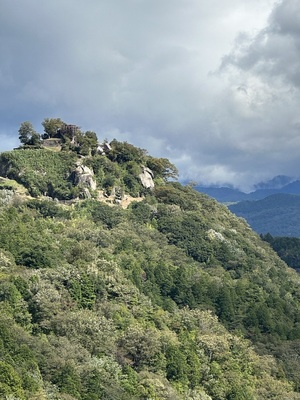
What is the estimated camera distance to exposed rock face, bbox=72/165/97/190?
105 m

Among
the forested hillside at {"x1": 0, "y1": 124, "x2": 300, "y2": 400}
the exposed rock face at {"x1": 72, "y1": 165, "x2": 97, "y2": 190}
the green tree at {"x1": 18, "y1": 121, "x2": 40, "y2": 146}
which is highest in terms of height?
the green tree at {"x1": 18, "y1": 121, "x2": 40, "y2": 146}

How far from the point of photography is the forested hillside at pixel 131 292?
52750 millimetres

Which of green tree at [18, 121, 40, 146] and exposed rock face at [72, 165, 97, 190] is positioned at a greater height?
green tree at [18, 121, 40, 146]

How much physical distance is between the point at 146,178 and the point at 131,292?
160ft

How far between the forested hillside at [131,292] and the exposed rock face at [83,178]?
85 cm

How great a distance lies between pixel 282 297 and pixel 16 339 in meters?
56.8

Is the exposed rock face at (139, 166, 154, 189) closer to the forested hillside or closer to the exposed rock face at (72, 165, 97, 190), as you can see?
the forested hillside

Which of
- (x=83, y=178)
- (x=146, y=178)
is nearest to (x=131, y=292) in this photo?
(x=83, y=178)

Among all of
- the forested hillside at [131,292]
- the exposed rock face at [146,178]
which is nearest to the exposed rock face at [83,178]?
the forested hillside at [131,292]

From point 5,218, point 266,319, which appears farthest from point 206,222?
point 5,218

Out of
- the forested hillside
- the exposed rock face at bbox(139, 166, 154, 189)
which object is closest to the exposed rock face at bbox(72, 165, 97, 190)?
the forested hillside

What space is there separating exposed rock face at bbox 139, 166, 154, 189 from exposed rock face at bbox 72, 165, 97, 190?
11.8m

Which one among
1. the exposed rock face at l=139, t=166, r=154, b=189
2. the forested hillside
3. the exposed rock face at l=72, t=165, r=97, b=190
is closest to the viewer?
the forested hillside

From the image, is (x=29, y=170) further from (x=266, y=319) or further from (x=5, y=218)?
(x=266, y=319)
